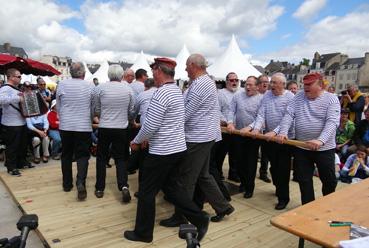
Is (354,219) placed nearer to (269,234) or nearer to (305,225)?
(305,225)

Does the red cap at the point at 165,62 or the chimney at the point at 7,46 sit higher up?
the chimney at the point at 7,46

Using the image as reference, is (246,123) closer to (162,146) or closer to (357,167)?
(162,146)

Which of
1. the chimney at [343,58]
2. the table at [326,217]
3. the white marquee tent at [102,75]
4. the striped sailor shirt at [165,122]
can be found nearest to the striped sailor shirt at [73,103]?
the striped sailor shirt at [165,122]

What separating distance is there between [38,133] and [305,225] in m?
6.00

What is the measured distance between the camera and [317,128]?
3701mm

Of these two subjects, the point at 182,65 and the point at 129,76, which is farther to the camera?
the point at 182,65

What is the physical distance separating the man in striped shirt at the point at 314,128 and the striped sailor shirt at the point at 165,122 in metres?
1.34

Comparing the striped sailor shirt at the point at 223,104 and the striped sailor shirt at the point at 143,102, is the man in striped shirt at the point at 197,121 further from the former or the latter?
the striped sailor shirt at the point at 223,104

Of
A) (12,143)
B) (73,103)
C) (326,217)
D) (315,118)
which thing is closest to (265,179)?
(315,118)

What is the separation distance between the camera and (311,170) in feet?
12.6

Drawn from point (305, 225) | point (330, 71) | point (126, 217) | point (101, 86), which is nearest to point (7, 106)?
point (101, 86)

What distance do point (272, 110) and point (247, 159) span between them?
80 cm

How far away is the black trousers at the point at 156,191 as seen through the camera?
3113 mm

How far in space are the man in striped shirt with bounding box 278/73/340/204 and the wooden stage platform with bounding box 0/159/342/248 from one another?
73 cm
